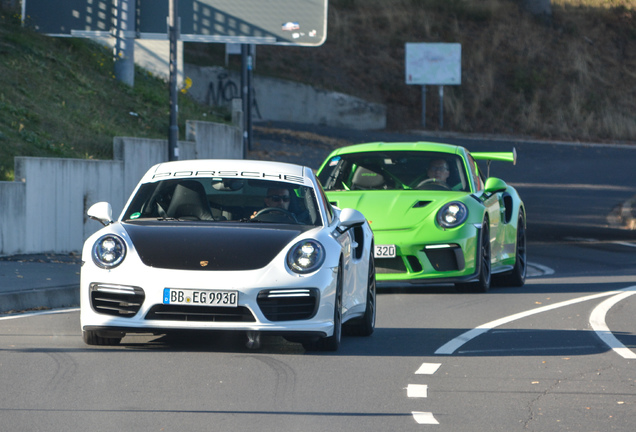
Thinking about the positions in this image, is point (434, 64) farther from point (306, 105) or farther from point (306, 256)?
point (306, 256)

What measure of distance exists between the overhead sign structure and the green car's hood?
15866 mm

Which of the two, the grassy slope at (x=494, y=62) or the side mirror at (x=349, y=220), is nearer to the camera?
the side mirror at (x=349, y=220)

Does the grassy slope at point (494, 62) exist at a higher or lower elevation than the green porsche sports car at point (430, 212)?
higher

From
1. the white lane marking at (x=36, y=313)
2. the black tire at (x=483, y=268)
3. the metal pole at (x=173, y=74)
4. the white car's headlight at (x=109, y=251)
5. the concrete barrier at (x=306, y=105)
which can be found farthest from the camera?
the concrete barrier at (x=306, y=105)

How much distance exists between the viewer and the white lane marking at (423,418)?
20.8ft

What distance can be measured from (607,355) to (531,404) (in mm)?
2101

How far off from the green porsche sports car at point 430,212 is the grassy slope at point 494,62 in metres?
36.3

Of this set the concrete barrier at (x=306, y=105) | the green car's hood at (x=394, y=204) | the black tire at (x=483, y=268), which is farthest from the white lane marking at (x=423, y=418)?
the concrete barrier at (x=306, y=105)

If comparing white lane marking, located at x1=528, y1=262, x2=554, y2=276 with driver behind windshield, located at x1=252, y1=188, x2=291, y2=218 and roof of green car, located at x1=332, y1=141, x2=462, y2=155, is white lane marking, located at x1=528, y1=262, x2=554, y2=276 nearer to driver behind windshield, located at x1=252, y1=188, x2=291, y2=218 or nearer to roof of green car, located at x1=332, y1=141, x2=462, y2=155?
roof of green car, located at x1=332, y1=141, x2=462, y2=155

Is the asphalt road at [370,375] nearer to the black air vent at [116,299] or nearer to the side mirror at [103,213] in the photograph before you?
the black air vent at [116,299]

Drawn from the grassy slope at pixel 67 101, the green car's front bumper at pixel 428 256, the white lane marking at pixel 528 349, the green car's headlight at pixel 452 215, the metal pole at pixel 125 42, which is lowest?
the white lane marking at pixel 528 349

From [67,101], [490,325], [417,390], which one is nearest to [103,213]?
[417,390]

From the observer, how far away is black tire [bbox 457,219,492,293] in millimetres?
13151

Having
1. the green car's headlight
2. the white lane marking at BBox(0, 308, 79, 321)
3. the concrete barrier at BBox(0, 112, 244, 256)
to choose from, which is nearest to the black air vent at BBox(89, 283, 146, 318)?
the white lane marking at BBox(0, 308, 79, 321)
